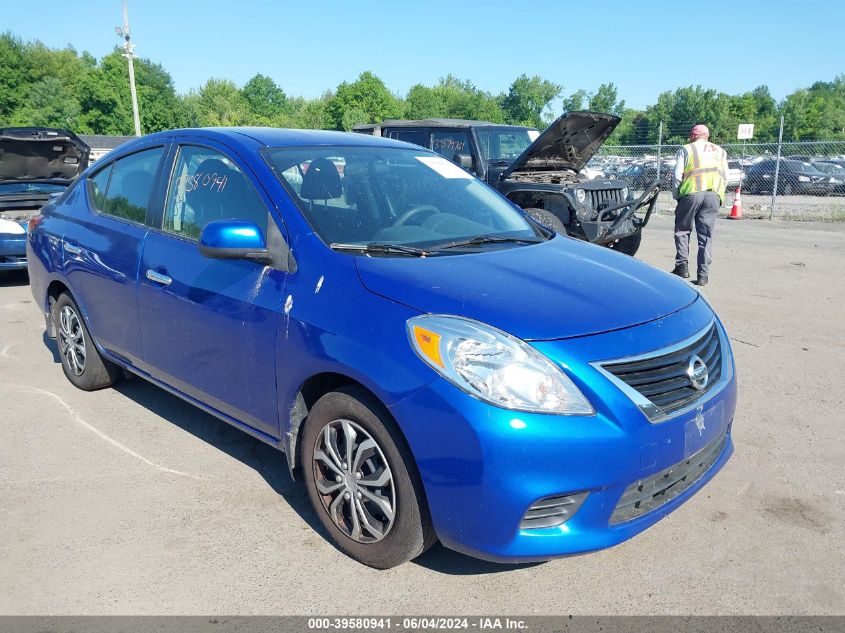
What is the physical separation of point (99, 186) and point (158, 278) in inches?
52.7

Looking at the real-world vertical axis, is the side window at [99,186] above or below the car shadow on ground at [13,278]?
above

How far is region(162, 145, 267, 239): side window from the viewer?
11.1 feet

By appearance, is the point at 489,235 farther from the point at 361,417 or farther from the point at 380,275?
the point at 361,417

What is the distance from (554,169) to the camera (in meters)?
10.4

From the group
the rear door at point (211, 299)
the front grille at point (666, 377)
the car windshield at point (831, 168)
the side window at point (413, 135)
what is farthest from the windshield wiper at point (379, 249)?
the car windshield at point (831, 168)

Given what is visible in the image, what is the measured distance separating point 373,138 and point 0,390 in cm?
321

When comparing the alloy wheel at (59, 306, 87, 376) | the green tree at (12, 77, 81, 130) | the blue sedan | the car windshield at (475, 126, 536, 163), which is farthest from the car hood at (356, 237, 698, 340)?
the green tree at (12, 77, 81, 130)

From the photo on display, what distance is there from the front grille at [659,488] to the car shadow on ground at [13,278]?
8.51 m

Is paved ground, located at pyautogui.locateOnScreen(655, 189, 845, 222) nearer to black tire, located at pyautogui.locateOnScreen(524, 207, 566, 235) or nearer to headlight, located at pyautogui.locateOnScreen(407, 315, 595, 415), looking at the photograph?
black tire, located at pyautogui.locateOnScreen(524, 207, 566, 235)

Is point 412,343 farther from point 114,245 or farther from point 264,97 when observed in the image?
point 264,97

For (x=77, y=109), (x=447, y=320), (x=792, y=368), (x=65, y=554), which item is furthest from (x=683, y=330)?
(x=77, y=109)

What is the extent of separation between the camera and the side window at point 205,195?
337 centimetres

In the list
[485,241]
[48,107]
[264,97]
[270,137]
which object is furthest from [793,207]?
[264,97]

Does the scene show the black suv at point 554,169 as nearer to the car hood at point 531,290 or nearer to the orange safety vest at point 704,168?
the orange safety vest at point 704,168
